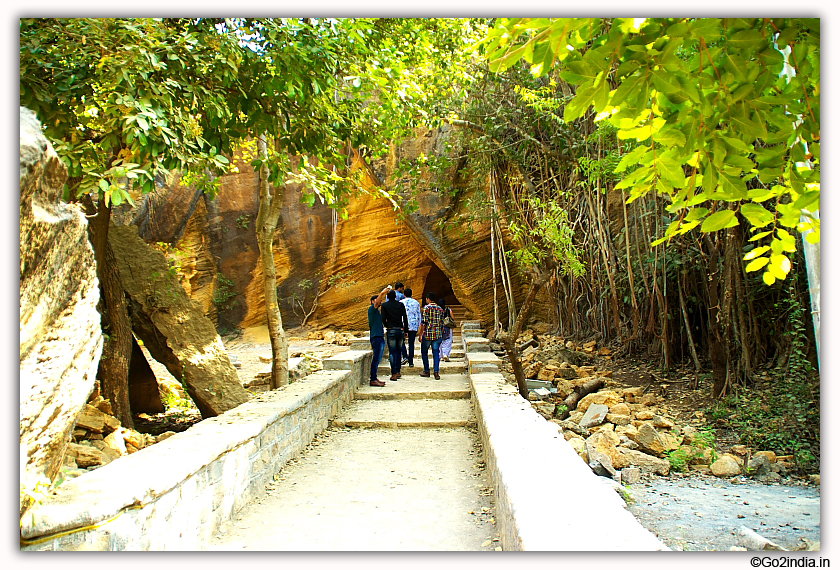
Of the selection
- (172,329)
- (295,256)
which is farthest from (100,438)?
(295,256)

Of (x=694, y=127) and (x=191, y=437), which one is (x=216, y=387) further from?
(x=694, y=127)

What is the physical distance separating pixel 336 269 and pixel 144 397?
812cm

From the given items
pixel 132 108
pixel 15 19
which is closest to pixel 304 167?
pixel 132 108

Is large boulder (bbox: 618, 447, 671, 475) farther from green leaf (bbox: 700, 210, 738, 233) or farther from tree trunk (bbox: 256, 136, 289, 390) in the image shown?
tree trunk (bbox: 256, 136, 289, 390)

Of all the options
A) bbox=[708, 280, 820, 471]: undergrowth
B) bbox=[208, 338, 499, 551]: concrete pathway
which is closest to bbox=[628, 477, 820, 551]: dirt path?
bbox=[708, 280, 820, 471]: undergrowth

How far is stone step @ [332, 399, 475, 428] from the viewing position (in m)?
5.55

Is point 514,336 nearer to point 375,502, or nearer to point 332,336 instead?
point 375,502

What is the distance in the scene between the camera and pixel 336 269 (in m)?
14.9

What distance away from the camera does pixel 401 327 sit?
277 inches

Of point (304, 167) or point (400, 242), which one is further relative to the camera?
point (400, 242)

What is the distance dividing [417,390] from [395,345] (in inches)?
29.5

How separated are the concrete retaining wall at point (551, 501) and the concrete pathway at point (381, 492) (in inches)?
17.2

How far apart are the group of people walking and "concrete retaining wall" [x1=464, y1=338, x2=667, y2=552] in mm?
3355

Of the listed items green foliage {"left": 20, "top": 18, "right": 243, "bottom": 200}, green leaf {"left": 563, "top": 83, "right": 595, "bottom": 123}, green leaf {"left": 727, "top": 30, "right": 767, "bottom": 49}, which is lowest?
green leaf {"left": 563, "top": 83, "right": 595, "bottom": 123}
